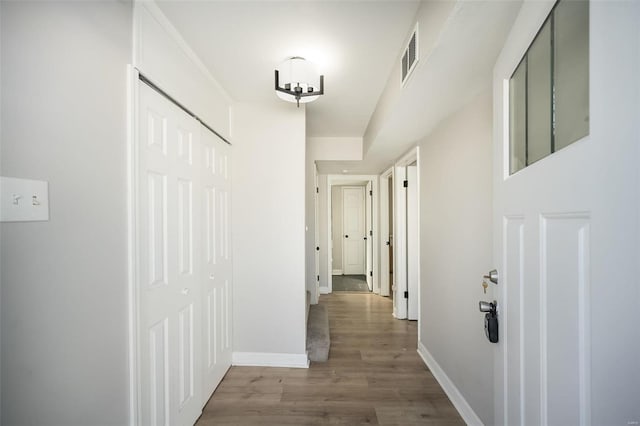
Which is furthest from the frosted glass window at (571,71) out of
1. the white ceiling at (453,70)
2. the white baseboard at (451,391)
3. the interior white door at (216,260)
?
the interior white door at (216,260)

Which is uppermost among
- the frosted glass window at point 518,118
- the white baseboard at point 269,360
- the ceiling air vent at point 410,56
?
the ceiling air vent at point 410,56

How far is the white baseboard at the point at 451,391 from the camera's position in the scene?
1.81 m

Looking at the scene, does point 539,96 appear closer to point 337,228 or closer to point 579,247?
point 579,247

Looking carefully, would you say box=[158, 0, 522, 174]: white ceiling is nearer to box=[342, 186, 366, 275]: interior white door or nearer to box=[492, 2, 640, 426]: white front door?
box=[492, 2, 640, 426]: white front door

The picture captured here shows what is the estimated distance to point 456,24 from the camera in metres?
1.04

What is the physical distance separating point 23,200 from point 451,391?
263 cm

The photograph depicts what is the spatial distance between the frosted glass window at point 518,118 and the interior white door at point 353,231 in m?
6.02

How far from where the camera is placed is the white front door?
0.46m

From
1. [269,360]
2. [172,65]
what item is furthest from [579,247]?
[269,360]

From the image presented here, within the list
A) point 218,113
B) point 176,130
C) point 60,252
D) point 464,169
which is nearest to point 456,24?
point 464,169

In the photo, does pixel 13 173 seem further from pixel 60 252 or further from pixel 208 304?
pixel 208 304

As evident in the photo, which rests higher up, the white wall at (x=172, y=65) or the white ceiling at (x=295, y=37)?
the white ceiling at (x=295, y=37)

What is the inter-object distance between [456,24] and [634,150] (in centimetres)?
84

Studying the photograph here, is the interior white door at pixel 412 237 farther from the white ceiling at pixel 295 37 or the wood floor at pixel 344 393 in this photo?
the white ceiling at pixel 295 37
